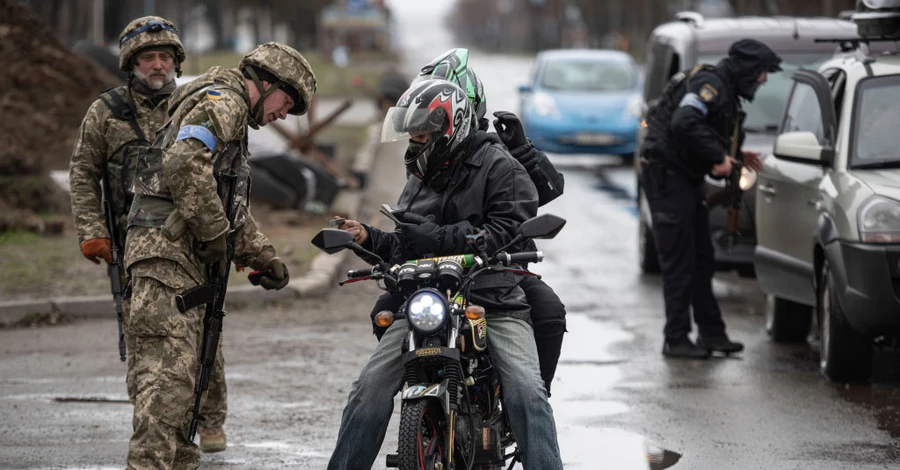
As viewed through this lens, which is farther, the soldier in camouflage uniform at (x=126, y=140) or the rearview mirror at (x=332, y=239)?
the soldier in camouflage uniform at (x=126, y=140)

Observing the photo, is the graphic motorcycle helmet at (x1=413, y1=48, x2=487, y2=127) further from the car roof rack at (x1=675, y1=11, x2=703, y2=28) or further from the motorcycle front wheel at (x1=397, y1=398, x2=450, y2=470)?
the car roof rack at (x1=675, y1=11, x2=703, y2=28)

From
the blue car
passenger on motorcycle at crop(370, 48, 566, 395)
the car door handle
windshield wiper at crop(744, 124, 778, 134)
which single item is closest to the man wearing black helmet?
the car door handle

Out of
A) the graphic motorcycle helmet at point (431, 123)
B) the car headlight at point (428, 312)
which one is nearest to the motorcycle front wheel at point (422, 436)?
the car headlight at point (428, 312)

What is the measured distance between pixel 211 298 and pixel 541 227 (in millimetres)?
1406

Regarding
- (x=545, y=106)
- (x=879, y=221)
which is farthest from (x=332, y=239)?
(x=545, y=106)

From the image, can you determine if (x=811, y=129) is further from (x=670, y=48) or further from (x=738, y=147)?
(x=670, y=48)

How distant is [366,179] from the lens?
20078 mm

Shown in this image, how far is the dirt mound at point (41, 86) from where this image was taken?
16.5m

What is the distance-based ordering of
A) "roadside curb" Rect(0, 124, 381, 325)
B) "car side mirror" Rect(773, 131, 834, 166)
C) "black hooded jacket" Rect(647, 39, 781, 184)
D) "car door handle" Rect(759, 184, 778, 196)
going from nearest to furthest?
"car side mirror" Rect(773, 131, 834, 166), "black hooded jacket" Rect(647, 39, 781, 184), "car door handle" Rect(759, 184, 778, 196), "roadside curb" Rect(0, 124, 381, 325)

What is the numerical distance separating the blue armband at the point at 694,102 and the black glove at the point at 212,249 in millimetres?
4229

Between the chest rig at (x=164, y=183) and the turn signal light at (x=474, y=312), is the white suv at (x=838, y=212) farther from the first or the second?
the chest rig at (x=164, y=183)

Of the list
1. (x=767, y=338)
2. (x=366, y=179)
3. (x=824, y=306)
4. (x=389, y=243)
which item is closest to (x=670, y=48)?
(x=767, y=338)

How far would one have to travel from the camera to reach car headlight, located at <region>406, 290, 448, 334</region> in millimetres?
5289

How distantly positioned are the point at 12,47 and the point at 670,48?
7144 millimetres
